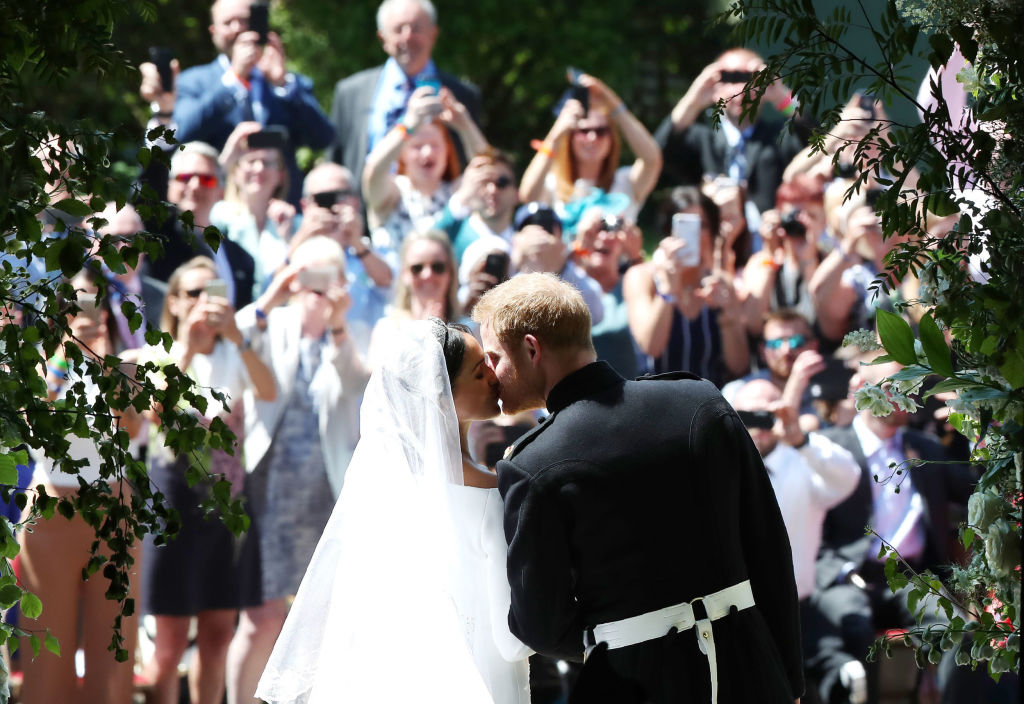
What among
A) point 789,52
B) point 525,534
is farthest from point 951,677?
point 789,52

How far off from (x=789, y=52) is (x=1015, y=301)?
0.58 metres

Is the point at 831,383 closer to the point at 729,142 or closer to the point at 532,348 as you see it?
the point at 729,142

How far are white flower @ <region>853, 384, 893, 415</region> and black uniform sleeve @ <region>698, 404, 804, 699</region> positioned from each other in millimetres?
259

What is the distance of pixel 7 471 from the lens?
1771mm

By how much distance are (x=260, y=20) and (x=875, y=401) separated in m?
4.53

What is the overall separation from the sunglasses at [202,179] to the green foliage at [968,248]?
3.75 metres

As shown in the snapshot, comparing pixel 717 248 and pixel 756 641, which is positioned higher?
pixel 717 248

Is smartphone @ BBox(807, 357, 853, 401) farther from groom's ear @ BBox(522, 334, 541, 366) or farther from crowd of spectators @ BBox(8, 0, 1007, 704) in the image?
groom's ear @ BBox(522, 334, 541, 366)

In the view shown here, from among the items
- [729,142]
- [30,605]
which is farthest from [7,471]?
[729,142]

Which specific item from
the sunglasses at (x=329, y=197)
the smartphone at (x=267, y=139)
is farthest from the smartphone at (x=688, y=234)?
the smartphone at (x=267, y=139)

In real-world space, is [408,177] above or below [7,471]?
above

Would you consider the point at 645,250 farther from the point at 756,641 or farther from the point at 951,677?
the point at 756,641

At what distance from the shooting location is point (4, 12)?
1596 mm

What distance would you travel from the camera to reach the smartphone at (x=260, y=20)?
221 inches
